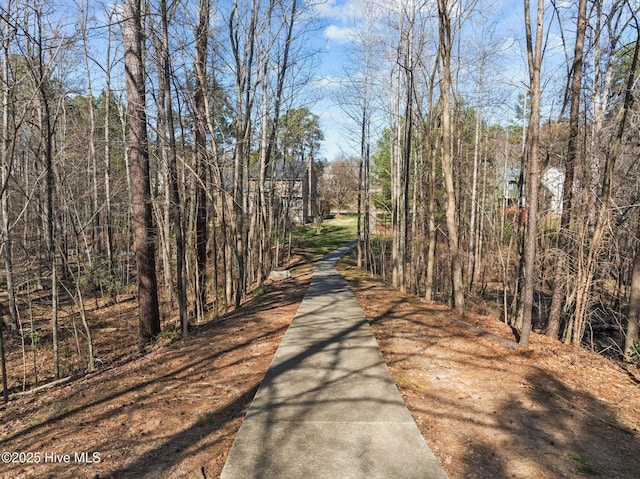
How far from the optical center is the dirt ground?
11.0ft

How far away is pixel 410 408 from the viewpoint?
13.7 feet

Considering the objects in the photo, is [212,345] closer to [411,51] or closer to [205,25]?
[205,25]

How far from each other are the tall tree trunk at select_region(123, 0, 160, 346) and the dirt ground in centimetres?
145

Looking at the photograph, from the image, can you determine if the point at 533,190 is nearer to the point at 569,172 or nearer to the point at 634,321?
the point at 569,172

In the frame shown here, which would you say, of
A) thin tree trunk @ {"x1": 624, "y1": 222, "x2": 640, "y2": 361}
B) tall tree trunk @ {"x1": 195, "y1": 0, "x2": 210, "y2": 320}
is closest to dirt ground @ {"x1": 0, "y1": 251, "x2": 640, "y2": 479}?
thin tree trunk @ {"x1": 624, "y1": 222, "x2": 640, "y2": 361}

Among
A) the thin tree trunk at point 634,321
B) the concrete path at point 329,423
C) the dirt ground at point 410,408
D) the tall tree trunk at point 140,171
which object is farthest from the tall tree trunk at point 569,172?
the tall tree trunk at point 140,171

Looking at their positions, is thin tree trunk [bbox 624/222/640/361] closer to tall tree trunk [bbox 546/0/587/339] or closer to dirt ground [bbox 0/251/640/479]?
dirt ground [bbox 0/251/640/479]

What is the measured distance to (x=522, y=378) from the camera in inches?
199

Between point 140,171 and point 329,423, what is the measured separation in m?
6.78

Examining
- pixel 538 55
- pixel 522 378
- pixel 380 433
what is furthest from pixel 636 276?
pixel 380 433

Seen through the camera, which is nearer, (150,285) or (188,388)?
(188,388)

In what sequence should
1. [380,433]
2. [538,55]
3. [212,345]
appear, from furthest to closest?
[212,345], [538,55], [380,433]

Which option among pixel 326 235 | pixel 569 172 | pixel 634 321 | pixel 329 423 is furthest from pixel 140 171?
pixel 326 235

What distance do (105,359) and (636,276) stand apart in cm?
1066
